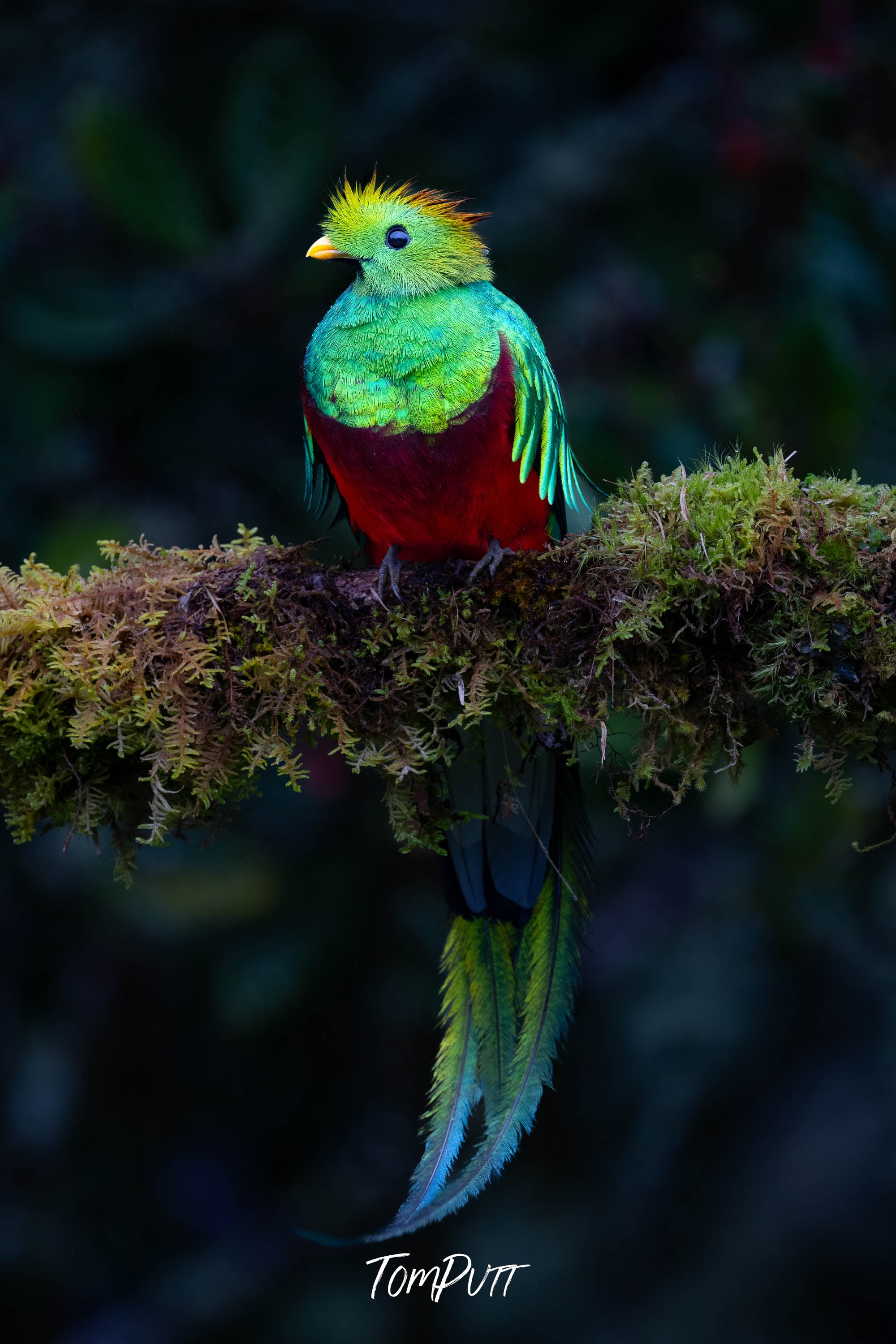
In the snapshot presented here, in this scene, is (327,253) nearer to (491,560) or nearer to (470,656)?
(491,560)

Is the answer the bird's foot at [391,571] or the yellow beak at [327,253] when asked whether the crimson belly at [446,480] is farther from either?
the yellow beak at [327,253]

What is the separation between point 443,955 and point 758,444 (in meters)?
1.68

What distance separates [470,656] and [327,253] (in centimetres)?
103

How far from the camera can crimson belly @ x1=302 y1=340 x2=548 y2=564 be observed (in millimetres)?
2189

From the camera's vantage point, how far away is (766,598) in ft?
6.17

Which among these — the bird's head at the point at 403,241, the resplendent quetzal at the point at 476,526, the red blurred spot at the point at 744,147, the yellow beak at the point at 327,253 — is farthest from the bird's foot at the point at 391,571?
the red blurred spot at the point at 744,147

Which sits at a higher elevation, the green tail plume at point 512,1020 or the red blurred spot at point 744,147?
the red blurred spot at point 744,147

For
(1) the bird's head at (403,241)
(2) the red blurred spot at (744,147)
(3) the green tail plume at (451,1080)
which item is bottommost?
(3) the green tail plume at (451,1080)

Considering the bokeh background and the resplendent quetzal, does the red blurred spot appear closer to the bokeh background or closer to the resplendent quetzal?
the bokeh background

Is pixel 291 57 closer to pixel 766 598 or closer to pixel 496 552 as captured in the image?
pixel 496 552

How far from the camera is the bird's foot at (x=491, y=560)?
2.06 metres

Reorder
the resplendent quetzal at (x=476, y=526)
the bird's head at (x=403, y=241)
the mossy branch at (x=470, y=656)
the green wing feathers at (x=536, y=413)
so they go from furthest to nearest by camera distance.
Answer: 1. the bird's head at (x=403, y=241)
2. the green wing feathers at (x=536, y=413)
3. the resplendent quetzal at (x=476, y=526)
4. the mossy branch at (x=470, y=656)

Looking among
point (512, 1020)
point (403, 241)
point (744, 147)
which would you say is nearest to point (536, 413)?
point (403, 241)

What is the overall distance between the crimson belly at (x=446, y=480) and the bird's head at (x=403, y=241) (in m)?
0.27
